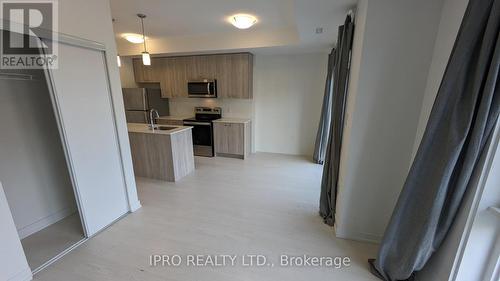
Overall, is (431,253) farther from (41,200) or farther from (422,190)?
(41,200)

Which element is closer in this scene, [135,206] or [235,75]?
[135,206]

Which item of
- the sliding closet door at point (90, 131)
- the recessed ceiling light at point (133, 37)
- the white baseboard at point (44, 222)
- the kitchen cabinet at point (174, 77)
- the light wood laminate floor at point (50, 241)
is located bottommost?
the light wood laminate floor at point (50, 241)

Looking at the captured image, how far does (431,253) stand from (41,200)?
12.6 ft

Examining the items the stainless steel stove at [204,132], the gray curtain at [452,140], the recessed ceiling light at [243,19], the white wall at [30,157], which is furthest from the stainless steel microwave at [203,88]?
the gray curtain at [452,140]

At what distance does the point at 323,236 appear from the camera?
223 centimetres

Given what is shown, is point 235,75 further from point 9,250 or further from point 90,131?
point 9,250

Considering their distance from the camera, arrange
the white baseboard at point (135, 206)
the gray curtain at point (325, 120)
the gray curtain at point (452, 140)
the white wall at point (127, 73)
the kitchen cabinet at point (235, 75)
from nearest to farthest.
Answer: the gray curtain at point (452, 140) < the white baseboard at point (135, 206) < the gray curtain at point (325, 120) < the kitchen cabinet at point (235, 75) < the white wall at point (127, 73)

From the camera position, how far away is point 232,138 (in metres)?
4.69

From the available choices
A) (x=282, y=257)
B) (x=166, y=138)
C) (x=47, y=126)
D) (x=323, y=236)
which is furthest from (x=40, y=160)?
(x=323, y=236)

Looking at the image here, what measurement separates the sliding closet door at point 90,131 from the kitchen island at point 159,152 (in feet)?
3.25

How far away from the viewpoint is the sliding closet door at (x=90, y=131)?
6.17 feet

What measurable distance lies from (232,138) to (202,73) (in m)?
1.67

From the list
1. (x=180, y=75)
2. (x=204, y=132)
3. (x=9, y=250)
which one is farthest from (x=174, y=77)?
(x=9, y=250)

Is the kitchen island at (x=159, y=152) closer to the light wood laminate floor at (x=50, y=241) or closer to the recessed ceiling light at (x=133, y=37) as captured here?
the light wood laminate floor at (x=50, y=241)
